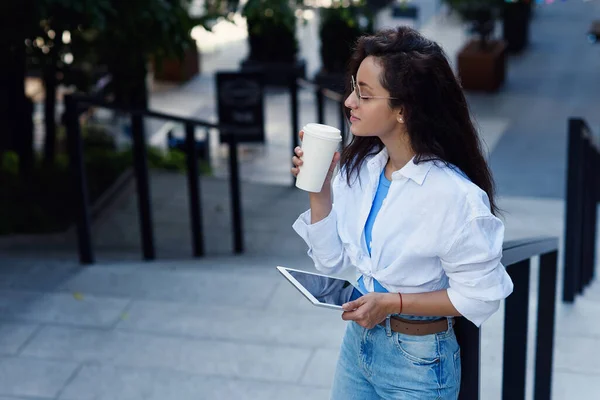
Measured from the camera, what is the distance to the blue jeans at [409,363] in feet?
7.70

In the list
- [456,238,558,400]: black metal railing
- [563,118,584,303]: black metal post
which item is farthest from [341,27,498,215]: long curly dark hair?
[563,118,584,303]: black metal post

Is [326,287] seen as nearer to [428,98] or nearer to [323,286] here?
[323,286]

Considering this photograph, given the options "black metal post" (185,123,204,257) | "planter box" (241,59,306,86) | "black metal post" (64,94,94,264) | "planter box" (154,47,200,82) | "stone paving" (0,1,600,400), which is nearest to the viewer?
"stone paving" (0,1,600,400)

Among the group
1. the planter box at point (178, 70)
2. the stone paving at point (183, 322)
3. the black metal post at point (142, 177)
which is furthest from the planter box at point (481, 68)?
the black metal post at point (142, 177)

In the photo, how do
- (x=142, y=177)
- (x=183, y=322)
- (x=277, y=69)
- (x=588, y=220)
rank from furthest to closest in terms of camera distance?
(x=277, y=69) → (x=142, y=177) → (x=588, y=220) → (x=183, y=322)

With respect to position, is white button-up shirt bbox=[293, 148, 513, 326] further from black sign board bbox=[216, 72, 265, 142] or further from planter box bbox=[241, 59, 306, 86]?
planter box bbox=[241, 59, 306, 86]

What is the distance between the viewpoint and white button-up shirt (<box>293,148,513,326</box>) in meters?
2.20

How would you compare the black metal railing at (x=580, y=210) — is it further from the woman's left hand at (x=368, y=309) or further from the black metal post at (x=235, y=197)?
the woman's left hand at (x=368, y=309)

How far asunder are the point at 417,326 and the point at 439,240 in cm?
26

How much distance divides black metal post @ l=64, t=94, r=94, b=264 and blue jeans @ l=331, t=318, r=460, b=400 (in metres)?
3.26

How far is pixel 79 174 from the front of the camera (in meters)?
5.45

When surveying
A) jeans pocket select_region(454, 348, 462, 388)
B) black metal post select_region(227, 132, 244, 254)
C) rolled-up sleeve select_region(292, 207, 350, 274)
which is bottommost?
black metal post select_region(227, 132, 244, 254)

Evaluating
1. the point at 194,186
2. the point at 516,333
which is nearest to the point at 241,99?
the point at 194,186

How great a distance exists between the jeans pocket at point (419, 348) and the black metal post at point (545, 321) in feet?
3.70
